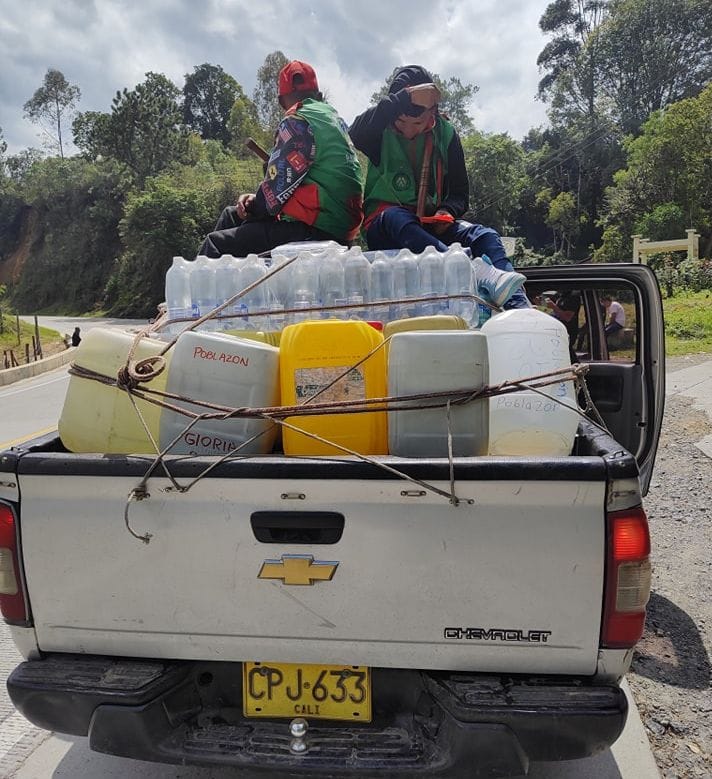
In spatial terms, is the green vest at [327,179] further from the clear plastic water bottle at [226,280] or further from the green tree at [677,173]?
the green tree at [677,173]

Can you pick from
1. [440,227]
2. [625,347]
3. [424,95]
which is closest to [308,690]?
[440,227]

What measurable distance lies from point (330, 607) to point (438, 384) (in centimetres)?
72

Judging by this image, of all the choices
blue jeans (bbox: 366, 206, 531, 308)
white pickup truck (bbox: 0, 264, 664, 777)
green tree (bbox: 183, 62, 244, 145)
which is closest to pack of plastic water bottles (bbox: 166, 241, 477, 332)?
blue jeans (bbox: 366, 206, 531, 308)

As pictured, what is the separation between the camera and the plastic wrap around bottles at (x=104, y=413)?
89.7 inches

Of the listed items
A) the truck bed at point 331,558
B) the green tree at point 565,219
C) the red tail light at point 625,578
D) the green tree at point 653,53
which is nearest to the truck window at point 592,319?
the truck bed at point 331,558

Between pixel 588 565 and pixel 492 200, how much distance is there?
51980mm

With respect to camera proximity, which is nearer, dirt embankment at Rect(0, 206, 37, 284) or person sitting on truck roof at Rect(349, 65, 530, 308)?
person sitting on truck roof at Rect(349, 65, 530, 308)

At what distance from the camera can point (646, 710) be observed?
291 centimetres

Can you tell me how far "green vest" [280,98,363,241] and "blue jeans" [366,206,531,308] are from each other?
26cm

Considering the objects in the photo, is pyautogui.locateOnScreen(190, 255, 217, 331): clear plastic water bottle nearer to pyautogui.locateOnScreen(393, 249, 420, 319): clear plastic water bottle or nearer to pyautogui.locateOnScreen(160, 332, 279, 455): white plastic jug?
pyautogui.locateOnScreen(393, 249, 420, 319): clear plastic water bottle

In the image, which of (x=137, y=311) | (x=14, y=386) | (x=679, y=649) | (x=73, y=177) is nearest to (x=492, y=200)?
(x=137, y=311)

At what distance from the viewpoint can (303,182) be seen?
4.04 meters

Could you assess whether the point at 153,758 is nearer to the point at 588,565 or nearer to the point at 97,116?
the point at 588,565

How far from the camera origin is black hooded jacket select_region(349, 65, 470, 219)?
4.07 meters
